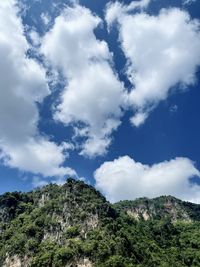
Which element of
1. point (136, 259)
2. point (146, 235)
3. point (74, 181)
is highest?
point (74, 181)

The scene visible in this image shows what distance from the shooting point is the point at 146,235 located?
Answer: 183000 millimetres

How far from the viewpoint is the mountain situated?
128 metres

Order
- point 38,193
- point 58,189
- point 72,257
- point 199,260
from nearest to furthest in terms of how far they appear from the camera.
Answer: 1. point 72,257
2. point 199,260
3. point 58,189
4. point 38,193

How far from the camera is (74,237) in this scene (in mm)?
138375

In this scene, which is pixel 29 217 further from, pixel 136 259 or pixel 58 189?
pixel 136 259

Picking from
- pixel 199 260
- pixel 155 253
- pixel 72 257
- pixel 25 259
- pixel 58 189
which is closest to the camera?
pixel 72 257

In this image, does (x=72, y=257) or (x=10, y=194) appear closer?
(x=72, y=257)

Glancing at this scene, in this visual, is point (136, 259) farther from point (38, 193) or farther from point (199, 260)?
point (38, 193)

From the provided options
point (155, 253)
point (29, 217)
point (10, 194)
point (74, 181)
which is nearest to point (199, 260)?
point (155, 253)

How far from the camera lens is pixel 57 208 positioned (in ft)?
→ 518

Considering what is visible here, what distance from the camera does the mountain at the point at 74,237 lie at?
128 meters

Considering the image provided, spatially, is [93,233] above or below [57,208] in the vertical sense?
below

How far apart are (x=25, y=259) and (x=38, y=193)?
5394 cm

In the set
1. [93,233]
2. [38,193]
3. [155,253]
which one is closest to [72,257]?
[93,233]
